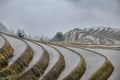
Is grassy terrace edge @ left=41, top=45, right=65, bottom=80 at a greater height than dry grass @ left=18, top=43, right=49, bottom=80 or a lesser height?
lesser

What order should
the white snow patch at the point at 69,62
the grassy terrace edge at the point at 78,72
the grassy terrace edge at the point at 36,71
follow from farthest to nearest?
the white snow patch at the point at 69,62
the grassy terrace edge at the point at 78,72
the grassy terrace edge at the point at 36,71

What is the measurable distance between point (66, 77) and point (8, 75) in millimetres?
16362

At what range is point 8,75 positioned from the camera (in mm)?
54125

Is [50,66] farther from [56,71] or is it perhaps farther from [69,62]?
[69,62]

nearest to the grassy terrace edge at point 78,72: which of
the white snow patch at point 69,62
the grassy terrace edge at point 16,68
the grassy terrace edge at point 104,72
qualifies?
the white snow patch at point 69,62

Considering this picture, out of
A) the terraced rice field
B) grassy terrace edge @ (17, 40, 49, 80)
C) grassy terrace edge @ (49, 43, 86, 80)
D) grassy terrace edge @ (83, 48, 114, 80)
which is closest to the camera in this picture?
grassy terrace edge @ (17, 40, 49, 80)

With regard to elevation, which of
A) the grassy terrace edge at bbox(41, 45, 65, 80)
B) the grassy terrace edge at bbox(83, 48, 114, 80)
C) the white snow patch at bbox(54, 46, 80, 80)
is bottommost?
the grassy terrace edge at bbox(83, 48, 114, 80)

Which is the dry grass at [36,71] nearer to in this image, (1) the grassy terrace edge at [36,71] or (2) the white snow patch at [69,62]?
(1) the grassy terrace edge at [36,71]

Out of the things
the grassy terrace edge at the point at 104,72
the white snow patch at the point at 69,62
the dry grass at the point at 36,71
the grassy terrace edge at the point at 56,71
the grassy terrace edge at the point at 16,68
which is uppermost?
the grassy terrace edge at the point at 16,68

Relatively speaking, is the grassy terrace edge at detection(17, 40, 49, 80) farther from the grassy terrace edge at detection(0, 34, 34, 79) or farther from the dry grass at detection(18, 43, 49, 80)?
the grassy terrace edge at detection(0, 34, 34, 79)

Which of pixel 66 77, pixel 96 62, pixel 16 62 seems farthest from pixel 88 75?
pixel 16 62

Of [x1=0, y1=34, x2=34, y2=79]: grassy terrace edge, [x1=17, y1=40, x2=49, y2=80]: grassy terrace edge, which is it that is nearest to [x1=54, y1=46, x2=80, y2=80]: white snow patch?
[x1=17, y1=40, x2=49, y2=80]: grassy terrace edge

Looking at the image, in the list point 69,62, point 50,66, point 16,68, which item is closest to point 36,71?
point 16,68

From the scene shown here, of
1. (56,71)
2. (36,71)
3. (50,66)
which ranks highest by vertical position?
(36,71)
